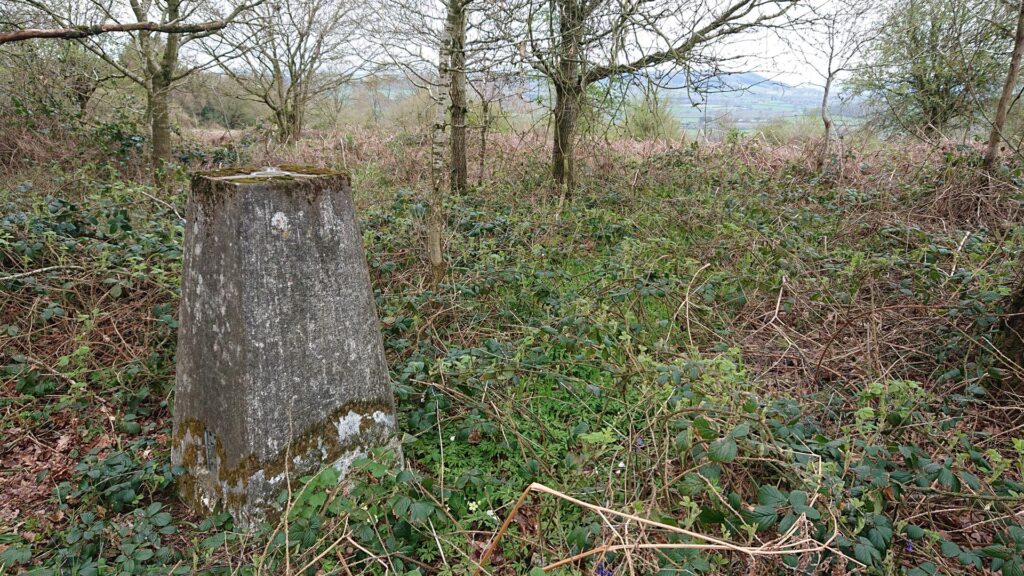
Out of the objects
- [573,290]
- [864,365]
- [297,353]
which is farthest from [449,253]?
[864,365]

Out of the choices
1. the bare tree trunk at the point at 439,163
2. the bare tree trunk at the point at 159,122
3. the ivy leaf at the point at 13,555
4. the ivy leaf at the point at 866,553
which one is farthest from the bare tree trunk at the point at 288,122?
the ivy leaf at the point at 866,553

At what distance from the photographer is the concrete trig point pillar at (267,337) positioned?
6.90 ft

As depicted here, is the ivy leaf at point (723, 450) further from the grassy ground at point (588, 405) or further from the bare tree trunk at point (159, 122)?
the bare tree trunk at point (159, 122)

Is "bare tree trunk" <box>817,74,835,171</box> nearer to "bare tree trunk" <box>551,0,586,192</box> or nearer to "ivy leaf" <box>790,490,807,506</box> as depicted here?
"bare tree trunk" <box>551,0,586,192</box>

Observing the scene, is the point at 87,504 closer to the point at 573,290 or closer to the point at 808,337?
the point at 573,290

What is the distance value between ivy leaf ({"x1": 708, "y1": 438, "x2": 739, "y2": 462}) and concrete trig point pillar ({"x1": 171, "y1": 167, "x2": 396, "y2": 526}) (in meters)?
1.59

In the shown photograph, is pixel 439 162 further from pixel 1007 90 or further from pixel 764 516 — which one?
pixel 1007 90

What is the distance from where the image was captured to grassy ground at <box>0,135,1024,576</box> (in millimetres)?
1961

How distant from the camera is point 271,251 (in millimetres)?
2111

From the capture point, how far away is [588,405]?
3021 millimetres

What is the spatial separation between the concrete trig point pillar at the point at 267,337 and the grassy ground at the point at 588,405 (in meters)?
0.21

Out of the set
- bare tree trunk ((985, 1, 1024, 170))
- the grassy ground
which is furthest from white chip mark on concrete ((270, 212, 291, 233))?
bare tree trunk ((985, 1, 1024, 170))

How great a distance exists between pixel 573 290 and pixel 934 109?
10.5 metres

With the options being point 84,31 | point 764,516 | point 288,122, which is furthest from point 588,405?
point 288,122
